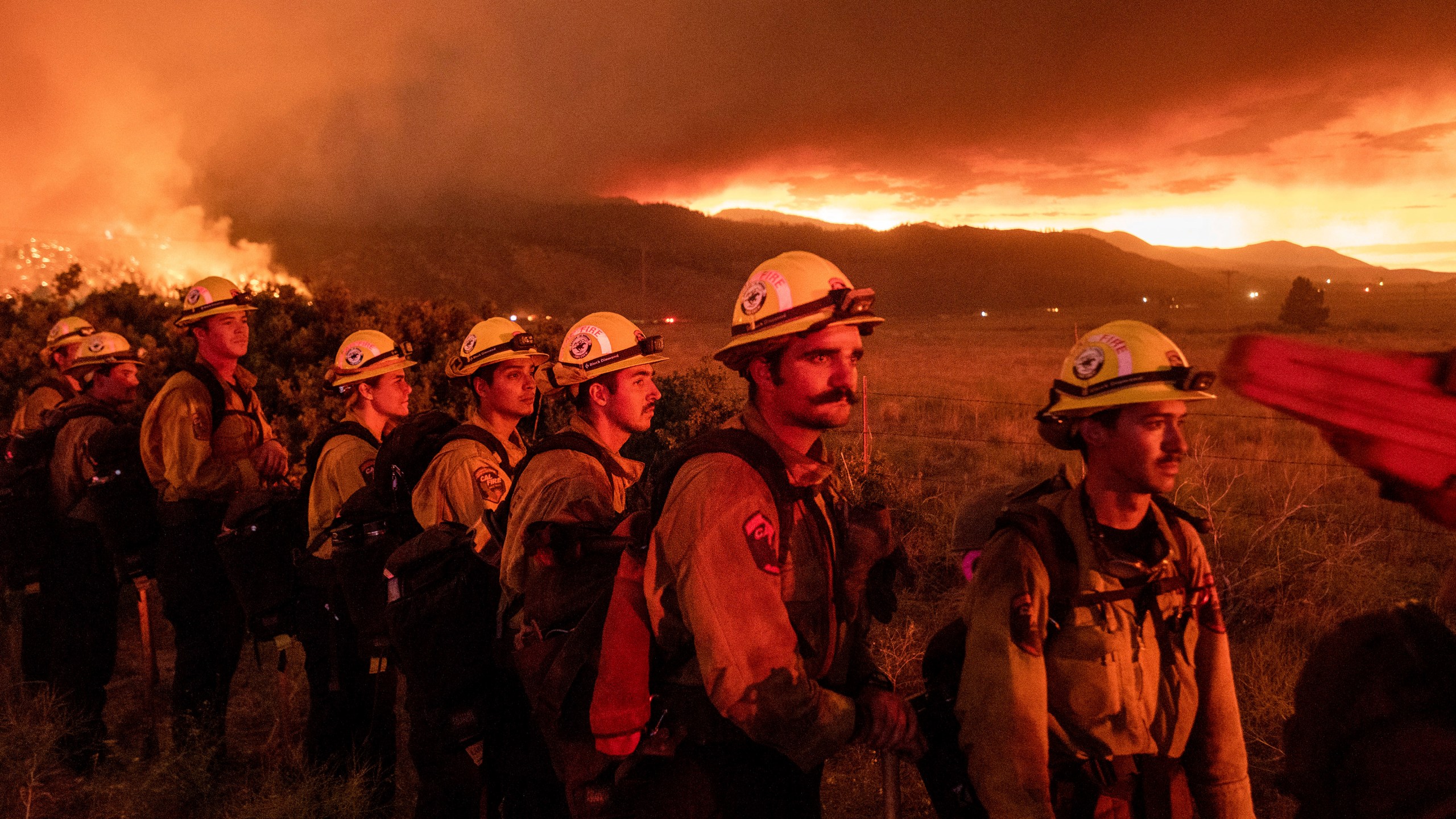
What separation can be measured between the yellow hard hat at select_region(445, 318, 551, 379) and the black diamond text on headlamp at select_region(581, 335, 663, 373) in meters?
0.89

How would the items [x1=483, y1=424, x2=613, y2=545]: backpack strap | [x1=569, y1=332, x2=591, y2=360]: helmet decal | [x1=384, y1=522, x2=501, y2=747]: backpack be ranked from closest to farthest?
[x1=483, y1=424, x2=613, y2=545]: backpack strap < [x1=384, y1=522, x2=501, y2=747]: backpack < [x1=569, y1=332, x2=591, y2=360]: helmet decal

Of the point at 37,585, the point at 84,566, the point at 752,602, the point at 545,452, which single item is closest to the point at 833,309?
the point at 752,602

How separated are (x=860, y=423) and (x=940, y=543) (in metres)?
7.87

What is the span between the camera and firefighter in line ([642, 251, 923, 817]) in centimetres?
204

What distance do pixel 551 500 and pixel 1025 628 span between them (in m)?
1.68

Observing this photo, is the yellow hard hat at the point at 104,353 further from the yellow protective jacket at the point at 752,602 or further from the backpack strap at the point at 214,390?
the yellow protective jacket at the point at 752,602

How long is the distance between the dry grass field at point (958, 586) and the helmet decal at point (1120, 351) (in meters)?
0.50

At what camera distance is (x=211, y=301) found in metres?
5.76

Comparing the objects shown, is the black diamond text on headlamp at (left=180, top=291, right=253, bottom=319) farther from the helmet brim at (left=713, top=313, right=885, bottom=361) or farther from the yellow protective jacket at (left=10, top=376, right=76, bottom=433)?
the helmet brim at (left=713, top=313, right=885, bottom=361)

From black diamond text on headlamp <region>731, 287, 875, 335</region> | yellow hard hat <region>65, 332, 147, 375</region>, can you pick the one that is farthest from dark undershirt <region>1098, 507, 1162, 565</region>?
yellow hard hat <region>65, 332, 147, 375</region>

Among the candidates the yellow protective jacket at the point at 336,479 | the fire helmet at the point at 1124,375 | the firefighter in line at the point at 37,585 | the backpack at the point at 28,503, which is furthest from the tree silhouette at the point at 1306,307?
the backpack at the point at 28,503

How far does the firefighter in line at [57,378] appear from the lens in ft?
25.8

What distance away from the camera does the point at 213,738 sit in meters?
5.19

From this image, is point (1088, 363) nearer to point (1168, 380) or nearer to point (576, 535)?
point (1168, 380)
